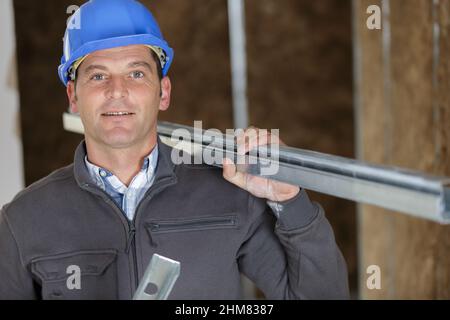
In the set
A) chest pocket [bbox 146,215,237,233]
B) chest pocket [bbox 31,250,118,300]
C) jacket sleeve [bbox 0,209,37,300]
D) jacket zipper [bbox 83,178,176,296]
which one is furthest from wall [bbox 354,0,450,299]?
jacket sleeve [bbox 0,209,37,300]

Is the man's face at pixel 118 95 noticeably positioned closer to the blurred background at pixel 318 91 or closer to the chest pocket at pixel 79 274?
the chest pocket at pixel 79 274

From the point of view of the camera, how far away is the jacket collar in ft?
5.13

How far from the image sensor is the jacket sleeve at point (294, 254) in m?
1.48

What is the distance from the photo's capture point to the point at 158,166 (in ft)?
5.28

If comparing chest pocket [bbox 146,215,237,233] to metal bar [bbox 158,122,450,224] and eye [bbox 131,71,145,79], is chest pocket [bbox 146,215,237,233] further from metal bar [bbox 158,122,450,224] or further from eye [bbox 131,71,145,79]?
eye [bbox 131,71,145,79]

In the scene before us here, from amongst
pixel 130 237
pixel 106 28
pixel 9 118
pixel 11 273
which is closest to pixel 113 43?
pixel 106 28

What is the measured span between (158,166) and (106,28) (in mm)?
303

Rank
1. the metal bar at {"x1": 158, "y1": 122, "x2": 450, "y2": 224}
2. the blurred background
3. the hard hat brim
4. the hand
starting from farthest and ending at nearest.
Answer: the blurred background, the hard hat brim, the hand, the metal bar at {"x1": 158, "y1": 122, "x2": 450, "y2": 224}

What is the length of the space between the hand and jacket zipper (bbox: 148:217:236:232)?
11cm

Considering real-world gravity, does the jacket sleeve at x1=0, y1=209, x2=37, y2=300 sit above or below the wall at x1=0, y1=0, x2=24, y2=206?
below

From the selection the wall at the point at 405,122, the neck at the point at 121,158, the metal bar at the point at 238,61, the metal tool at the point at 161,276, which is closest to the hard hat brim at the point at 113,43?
the neck at the point at 121,158
